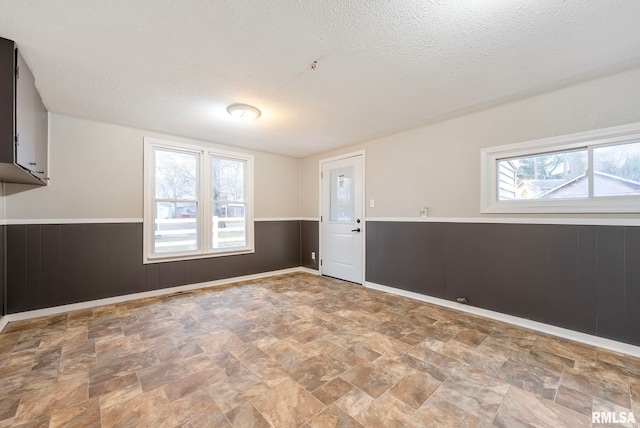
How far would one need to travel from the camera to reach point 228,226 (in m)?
4.75

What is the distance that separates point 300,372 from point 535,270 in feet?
8.36

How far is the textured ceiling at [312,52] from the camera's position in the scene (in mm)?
1673

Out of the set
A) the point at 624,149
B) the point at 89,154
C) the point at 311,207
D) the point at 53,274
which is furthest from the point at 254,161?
the point at 624,149

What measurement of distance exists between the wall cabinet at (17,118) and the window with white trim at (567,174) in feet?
14.1

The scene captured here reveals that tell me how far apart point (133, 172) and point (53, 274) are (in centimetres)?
152

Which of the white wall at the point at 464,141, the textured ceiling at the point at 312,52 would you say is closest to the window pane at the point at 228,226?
the textured ceiling at the point at 312,52

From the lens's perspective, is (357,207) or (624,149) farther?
(357,207)

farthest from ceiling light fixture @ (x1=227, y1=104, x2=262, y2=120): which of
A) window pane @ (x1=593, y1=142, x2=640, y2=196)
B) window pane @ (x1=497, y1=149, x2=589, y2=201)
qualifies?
window pane @ (x1=593, y1=142, x2=640, y2=196)

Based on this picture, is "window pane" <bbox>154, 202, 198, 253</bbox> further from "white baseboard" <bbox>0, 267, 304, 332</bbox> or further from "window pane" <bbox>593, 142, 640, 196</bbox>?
"window pane" <bbox>593, 142, 640, 196</bbox>

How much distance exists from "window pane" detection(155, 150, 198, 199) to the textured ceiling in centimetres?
95

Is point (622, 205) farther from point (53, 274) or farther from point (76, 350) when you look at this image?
point (53, 274)

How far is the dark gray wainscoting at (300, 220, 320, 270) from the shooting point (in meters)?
5.35

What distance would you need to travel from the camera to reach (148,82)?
255 cm

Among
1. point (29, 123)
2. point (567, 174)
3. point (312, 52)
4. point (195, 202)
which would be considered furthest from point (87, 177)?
point (567, 174)
